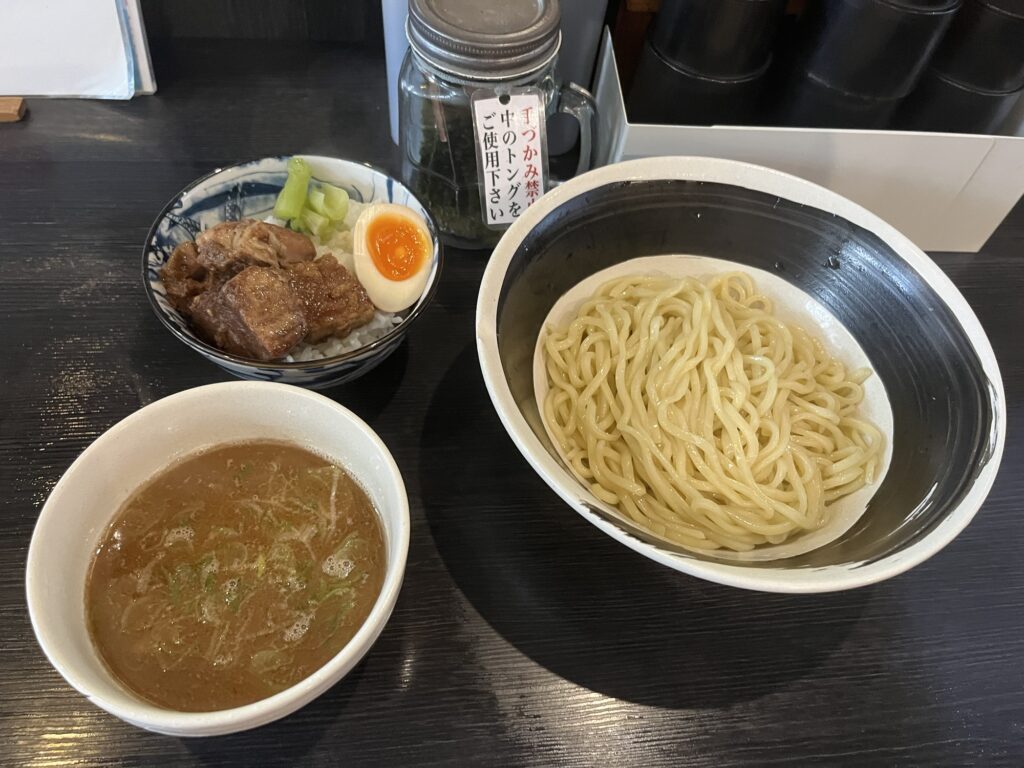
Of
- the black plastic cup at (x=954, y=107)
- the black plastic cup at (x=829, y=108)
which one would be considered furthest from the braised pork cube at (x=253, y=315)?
the black plastic cup at (x=954, y=107)

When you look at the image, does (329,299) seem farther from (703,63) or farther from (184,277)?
(703,63)

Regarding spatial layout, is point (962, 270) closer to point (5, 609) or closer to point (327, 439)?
point (327, 439)

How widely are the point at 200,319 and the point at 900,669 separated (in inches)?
53.6

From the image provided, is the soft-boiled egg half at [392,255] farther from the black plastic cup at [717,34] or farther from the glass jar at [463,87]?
the black plastic cup at [717,34]

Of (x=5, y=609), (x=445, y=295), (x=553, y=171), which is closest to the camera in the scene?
(x=5, y=609)

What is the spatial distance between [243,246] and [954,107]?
5.37 feet

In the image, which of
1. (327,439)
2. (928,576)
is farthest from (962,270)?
(327,439)

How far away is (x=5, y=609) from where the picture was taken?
1.14 metres

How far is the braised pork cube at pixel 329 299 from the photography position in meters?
1.35

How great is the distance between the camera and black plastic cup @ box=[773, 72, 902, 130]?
1647 millimetres

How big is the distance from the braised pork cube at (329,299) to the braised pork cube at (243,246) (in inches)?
1.7

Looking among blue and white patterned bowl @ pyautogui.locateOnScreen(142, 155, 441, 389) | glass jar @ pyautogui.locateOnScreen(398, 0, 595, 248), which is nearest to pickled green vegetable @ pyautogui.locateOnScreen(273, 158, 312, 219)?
blue and white patterned bowl @ pyautogui.locateOnScreen(142, 155, 441, 389)

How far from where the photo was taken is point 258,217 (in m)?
1.53

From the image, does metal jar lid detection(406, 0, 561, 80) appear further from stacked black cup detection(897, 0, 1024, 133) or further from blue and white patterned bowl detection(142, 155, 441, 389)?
stacked black cup detection(897, 0, 1024, 133)
